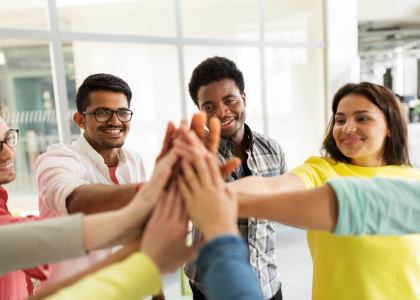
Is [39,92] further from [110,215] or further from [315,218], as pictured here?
[315,218]

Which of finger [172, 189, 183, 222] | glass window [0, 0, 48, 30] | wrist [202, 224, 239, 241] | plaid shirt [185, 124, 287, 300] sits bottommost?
plaid shirt [185, 124, 287, 300]

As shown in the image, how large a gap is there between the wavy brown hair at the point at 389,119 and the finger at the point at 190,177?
89 centimetres

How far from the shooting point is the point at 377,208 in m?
0.77

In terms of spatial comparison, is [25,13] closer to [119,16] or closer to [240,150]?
[119,16]

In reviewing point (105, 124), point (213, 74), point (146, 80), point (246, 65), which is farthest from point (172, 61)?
point (105, 124)

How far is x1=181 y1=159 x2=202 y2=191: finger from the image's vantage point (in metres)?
0.73

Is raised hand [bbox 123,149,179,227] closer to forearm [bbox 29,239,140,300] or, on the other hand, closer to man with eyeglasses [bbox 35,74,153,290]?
forearm [bbox 29,239,140,300]

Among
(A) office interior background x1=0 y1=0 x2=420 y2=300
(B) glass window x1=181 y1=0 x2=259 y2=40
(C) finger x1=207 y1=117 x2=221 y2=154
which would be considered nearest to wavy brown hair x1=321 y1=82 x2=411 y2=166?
(C) finger x1=207 y1=117 x2=221 y2=154

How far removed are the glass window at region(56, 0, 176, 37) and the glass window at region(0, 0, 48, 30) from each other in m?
0.21

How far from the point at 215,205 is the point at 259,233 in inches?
34.3

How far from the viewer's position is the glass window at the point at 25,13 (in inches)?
133

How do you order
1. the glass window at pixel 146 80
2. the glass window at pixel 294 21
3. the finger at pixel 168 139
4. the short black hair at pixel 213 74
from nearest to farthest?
1. the finger at pixel 168 139
2. the short black hair at pixel 213 74
3. the glass window at pixel 146 80
4. the glass window at pixel 294 21

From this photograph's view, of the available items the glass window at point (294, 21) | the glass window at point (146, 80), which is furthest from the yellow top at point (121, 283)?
the glass window at point (294, 21)

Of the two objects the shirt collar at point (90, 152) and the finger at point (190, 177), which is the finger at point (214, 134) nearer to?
the finger at point (190, 177)
